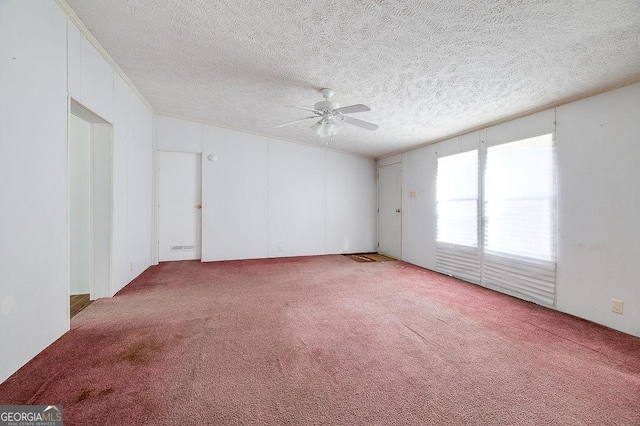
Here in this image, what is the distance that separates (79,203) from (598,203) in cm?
621

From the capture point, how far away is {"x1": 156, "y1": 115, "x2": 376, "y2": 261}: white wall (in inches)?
217

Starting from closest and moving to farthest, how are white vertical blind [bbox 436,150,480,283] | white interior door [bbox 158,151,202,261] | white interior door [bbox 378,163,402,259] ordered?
white vertical blind [bbox 436,150,480,283], white interior door [bbox 158,151,202,261], white interior door [bbox 378,163,402,259]

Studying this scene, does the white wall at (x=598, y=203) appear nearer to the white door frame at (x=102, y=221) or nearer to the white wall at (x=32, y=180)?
the white wall at (x=32, y=180)

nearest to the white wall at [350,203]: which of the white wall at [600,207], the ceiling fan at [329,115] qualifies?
the ceiling fan at [329,115]

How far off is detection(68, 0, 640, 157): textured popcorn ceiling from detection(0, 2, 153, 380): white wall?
0.49 m

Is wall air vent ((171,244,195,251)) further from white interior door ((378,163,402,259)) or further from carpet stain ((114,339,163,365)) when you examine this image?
white interior door ((378,163,402,259))

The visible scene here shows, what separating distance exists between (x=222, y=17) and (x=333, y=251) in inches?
214

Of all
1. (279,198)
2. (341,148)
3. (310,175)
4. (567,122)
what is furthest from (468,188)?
(279,198)

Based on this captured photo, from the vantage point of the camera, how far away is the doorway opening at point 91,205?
3.26 meters

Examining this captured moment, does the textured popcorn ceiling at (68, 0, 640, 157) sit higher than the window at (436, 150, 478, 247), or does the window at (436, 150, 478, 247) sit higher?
the textured popcorn ceiling at (68, 0, 640, 157)

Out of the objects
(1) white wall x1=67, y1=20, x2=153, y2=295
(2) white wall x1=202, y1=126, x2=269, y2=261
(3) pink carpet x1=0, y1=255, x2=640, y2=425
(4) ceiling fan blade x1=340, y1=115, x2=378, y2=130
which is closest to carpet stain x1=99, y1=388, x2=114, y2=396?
(3) pink carpet x1=0, y1=255, x2=640, y2=425

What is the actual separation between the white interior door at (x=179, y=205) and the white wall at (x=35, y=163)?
2.57 metres

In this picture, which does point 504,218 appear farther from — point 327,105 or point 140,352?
point 140,352

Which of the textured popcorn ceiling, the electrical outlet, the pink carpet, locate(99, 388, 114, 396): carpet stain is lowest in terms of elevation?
the pink carpet
